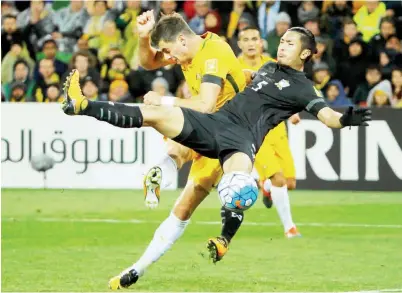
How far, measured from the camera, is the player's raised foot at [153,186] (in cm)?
918

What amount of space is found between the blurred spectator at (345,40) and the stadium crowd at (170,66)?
0.02 metres

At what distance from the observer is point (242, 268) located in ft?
33.9

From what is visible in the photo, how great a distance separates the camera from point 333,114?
28.9 ft

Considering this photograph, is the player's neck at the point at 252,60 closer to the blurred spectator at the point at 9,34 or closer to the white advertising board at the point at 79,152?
the white advertising board at the point at 79,152

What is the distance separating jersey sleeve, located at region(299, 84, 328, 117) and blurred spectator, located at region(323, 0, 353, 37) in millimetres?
10200

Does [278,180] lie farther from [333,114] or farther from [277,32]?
[277,32]

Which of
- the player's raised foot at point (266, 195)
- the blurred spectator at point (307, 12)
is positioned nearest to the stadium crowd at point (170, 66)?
the blurred spectator at point (307, 12)

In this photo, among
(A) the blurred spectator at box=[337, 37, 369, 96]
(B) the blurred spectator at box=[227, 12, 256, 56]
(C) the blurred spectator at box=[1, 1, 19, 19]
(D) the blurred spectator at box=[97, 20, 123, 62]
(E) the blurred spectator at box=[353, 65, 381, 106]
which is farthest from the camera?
(C) the blurred spectator at box=[1, 1, 19, 19]

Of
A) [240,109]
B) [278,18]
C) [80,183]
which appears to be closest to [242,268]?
[240,109]

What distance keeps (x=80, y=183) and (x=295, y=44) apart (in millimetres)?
8979

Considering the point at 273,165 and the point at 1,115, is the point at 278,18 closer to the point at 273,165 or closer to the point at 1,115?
the point at 1,115

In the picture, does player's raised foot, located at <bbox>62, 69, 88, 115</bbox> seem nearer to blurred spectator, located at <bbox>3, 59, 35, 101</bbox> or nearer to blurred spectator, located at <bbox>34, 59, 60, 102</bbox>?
blurred spectator, located at <bbox>34, 59, 60, 102</bbox>

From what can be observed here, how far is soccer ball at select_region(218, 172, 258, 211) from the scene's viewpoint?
8.40 meters

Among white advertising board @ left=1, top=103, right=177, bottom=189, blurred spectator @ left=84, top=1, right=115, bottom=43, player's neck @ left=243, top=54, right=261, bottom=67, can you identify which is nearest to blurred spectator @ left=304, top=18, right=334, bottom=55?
white advertising board @ left=1, top=103, right=177, bottom=189
